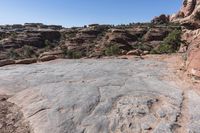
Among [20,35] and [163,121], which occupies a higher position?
[163,121]

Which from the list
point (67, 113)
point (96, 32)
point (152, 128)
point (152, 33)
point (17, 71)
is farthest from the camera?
point (96, 32)

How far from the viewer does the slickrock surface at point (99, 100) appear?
22.8 ft

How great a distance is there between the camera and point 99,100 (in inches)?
341

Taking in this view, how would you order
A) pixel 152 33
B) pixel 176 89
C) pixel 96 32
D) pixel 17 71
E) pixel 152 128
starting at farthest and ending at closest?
pixel 96 32
pixel 152 33
pixel 17 71
pixel 176 89
pixel 152 128

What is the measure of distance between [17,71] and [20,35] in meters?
75.2

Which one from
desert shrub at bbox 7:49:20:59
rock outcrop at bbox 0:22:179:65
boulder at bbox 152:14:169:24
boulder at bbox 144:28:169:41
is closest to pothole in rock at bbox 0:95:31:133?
rock outcrop at bbox 0:22:179:65

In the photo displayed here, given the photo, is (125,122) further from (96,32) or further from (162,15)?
(162,15)

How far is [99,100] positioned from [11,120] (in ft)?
9.07

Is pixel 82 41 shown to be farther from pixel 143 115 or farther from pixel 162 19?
pixel 143 115

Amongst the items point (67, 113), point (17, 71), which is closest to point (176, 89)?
point (67, 113)

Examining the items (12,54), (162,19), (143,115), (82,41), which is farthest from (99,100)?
(162,19)

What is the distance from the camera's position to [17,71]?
1350 cm

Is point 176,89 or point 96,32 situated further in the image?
point 96,32

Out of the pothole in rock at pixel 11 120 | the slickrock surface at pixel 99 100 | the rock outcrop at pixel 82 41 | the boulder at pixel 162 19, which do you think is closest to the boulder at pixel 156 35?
the rock outcrop at pixel 82 41
